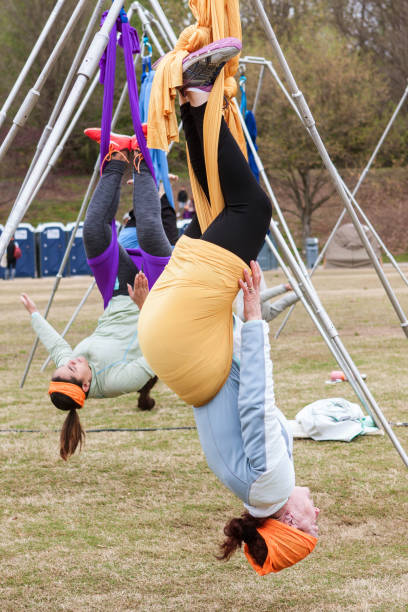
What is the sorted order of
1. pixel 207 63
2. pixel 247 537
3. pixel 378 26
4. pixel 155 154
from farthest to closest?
pixel 378 26, pixel 155 154, pixel 247 537, pixel 207 63

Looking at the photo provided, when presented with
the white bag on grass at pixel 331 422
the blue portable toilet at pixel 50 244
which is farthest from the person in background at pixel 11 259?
the white bag on grass at pixel 331 422

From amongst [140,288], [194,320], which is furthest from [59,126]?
[194,320]

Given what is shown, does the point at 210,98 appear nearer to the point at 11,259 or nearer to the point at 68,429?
the point at 68,429

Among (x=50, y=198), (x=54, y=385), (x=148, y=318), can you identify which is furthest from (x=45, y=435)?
(x=50, y=198)

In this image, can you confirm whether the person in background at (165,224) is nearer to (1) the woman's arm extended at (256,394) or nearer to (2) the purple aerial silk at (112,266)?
(2) the purple aerial silk at (112,266)

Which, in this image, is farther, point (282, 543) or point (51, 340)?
point (51, 340)

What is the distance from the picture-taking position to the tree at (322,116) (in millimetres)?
26516

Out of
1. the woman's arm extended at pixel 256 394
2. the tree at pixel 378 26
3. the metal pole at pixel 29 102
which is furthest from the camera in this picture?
the tree at pixel 378 26

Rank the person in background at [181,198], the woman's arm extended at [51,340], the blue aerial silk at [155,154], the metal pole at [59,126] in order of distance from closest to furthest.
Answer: the metal pole at [59,126] < the woman's arm extended at [51,340] < the blue aerial silk at [155,154] < the person in background at [181,198]

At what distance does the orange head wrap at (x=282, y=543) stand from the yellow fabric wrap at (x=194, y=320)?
0.59 m

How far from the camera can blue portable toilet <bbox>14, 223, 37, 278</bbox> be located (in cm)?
2325

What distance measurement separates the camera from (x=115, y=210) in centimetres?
416

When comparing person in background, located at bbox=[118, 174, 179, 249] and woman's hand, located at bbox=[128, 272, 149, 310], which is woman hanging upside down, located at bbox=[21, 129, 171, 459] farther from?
person in background, located at bbox=[118, 174, 179, 249]

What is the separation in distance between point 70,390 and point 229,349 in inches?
60.0
